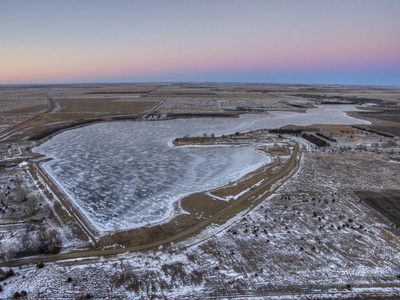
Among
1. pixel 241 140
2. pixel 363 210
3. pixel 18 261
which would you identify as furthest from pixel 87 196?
pixel 241 140

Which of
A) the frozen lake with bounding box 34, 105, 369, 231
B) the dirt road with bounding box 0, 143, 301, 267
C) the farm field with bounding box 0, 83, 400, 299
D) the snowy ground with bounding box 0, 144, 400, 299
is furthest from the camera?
the frozen lake with bounding box 34, 105, 369, 231

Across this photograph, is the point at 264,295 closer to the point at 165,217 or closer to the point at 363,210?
the point at 165,217

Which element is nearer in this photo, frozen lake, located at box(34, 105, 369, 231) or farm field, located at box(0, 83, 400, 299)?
farm field, located at box(0, 83, 400, 299)

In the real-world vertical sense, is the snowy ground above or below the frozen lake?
below

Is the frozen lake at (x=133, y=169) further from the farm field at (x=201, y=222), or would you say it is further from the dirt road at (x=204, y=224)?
the dirt road at (x=204, y=224)

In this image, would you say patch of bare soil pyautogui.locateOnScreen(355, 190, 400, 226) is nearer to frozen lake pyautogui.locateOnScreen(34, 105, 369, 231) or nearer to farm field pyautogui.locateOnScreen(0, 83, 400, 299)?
farm field pyautogui.locateOnScreen(0, 83, 400, 299)

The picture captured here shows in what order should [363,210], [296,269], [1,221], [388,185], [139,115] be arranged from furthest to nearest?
[139,115] < [388,185] < [363,210] < [1,221] < [296,269]

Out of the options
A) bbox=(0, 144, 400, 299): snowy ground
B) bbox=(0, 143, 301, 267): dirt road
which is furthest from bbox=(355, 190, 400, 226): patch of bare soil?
bbox=(0, 143, 301, 267): dirt road
